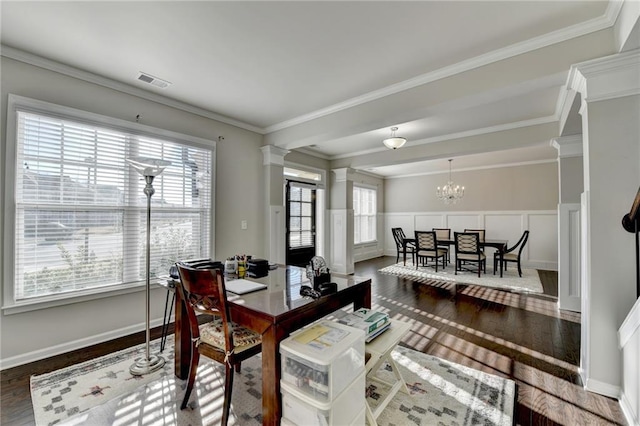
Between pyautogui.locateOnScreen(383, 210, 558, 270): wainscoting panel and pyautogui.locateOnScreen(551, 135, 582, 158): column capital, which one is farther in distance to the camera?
pyautogui.locateOnScreen(383, 210, 558, 270): wainscoting panel

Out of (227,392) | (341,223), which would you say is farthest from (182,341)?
(341,223)

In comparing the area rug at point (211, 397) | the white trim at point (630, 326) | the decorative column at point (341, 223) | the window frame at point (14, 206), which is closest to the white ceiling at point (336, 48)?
the window frame at point (14, 206)

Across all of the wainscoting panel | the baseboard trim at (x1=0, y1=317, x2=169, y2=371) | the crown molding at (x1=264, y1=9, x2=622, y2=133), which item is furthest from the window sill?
the wainscoting panel

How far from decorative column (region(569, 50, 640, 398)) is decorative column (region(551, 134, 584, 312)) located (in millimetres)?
2032

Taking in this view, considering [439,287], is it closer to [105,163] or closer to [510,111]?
[510,111]

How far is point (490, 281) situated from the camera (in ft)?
17.5

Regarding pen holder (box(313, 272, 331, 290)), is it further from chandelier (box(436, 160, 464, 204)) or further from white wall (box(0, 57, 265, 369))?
chandelier (box(436, 160, 464, 204))

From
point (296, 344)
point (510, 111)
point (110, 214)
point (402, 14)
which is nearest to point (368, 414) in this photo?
point (296, 344)

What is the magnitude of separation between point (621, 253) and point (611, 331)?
55cm

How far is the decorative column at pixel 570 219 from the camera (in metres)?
3.55

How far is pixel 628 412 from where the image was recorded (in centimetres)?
169

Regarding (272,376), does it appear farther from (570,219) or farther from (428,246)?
(428,246)

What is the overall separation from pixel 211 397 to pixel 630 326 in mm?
2782

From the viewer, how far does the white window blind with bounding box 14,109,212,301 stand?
2342 mm
